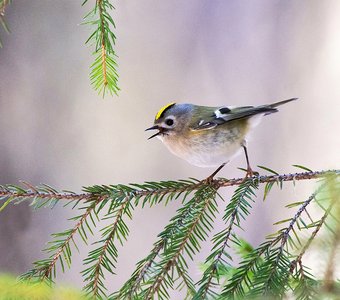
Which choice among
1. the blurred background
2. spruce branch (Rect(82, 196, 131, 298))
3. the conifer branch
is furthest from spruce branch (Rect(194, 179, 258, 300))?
the blurred background

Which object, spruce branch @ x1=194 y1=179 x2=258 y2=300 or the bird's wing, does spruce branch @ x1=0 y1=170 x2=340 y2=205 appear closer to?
spruce branch @ x1=194 y1=179 x2=258 y2=300

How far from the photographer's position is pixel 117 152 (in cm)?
229

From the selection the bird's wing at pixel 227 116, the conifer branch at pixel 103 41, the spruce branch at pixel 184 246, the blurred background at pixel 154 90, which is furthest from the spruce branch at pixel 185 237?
the blurred background at pixel 154 90

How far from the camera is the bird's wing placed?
1.21 m

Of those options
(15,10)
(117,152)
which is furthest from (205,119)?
(15,10)

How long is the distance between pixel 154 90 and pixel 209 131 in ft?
3.58

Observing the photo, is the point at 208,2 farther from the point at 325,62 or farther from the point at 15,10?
the point at 15,10

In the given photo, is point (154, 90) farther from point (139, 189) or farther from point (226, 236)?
point (226, 236)

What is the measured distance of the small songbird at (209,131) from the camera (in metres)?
1.16

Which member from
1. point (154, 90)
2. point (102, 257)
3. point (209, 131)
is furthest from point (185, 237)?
point (154, 90)

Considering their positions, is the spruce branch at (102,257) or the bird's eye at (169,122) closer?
the spruce branch at (102,257)

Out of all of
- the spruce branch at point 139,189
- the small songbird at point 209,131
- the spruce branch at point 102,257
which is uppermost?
the small songbird at point 209,131

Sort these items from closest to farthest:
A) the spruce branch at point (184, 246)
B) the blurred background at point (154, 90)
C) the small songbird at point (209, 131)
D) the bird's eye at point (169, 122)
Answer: the spruce branch at point (184, 246), the small songbird at point (209, 131), the bird's eye at point (169, 122), the blurred background at point (154, 90)

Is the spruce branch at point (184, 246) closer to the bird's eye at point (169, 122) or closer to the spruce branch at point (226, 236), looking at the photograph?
the spruce branch at point (226, 236)
